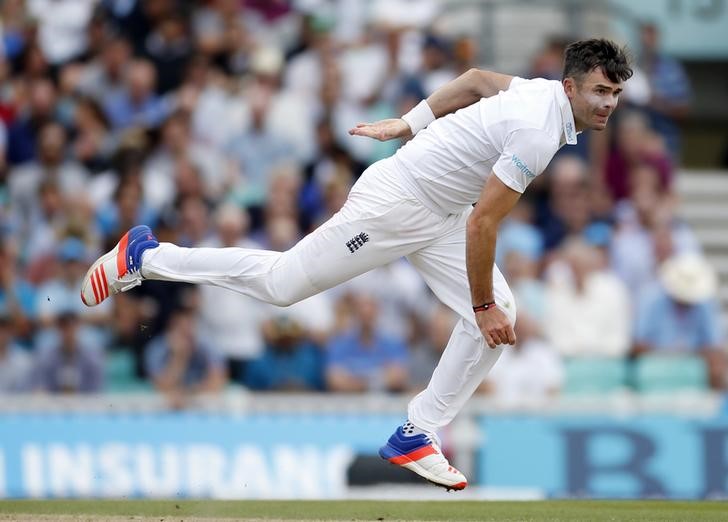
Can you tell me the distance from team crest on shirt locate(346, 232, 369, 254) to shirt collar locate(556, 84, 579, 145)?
1.17 m

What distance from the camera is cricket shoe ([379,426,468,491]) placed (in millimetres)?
8414

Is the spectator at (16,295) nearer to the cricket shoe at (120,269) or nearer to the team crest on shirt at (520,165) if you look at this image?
the cricket shoe at (120,269)

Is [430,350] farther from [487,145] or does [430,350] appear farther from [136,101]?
[487,145]

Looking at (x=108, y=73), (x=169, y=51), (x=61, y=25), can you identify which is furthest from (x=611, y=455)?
(x=61, y=25)

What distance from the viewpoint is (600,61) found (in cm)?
766

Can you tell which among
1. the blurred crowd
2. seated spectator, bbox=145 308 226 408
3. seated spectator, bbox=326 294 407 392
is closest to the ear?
the blurred crowd

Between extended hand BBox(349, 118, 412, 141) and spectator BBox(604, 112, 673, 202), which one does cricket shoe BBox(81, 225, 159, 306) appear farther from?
spectator BBox(604, 112, 673, 202)

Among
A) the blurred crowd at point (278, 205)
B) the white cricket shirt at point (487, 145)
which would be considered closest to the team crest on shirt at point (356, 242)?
the white cricket shirt at point (487, 145)

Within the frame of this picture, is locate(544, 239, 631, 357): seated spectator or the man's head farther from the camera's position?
locate(544, 239, 631, 357): seated spectator

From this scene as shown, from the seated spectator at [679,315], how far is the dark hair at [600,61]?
5.64 m

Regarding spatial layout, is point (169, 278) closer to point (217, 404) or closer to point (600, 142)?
point (217, 404)

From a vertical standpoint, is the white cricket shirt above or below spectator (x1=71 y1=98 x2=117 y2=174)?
below

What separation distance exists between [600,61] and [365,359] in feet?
17.6

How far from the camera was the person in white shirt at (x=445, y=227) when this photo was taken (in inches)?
300
